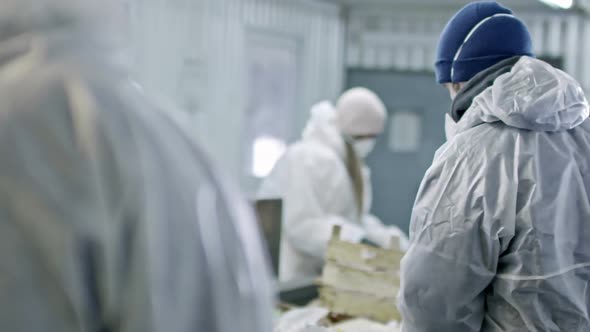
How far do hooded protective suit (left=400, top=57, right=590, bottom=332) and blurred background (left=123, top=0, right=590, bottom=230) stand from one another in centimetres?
258

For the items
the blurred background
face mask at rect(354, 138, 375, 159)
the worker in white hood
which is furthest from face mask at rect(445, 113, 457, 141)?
the blurred background

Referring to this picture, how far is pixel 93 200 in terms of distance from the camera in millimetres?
588

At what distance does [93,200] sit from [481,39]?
141 cm

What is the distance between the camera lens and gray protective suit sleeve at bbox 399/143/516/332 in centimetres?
150

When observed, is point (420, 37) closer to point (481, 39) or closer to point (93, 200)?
point (481, 39)

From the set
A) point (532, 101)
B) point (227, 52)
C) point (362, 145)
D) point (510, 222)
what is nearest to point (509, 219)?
point (510, 222)

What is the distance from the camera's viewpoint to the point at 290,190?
3.28 m

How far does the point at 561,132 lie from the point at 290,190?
1.82 m

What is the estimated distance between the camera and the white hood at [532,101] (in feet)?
5.04

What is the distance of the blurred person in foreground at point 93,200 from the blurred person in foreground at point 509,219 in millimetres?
944

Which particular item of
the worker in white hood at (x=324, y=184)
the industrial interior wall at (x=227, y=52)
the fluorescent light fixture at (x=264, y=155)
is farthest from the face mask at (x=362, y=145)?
the fluorescent light fixture at (x=264, y=155)

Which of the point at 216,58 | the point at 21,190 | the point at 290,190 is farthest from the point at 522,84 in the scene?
the point at 216,58

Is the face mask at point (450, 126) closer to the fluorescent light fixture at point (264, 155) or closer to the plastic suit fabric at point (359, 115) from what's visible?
the plastic suit fabric at point (359, 115)

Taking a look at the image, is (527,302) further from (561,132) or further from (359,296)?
(359,296)
